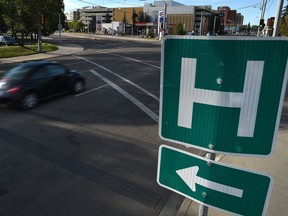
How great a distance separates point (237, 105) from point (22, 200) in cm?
368

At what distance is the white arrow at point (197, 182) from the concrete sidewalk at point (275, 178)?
1595mm

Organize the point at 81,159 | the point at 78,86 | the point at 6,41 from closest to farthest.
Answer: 1. the point at 81,159
2. the point at 78,86
3. the point at 6,41

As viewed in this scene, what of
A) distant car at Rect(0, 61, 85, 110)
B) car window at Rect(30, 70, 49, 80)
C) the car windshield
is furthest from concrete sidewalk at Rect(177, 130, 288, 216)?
the car windshield

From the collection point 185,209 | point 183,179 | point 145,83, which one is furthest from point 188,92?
point 145,83

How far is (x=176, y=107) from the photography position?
1.67 meters

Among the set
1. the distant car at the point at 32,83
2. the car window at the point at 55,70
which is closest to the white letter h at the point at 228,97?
the distant car at the point at 32,83

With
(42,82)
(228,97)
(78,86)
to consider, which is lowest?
(78,86)

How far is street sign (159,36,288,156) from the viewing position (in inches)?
53.5

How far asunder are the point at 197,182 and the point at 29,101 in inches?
311

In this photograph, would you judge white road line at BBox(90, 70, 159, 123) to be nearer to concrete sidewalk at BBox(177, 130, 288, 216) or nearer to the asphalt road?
the asphalt road

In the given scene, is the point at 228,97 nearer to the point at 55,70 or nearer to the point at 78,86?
the point at 55,70

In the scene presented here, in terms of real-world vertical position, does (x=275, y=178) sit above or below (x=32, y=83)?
below

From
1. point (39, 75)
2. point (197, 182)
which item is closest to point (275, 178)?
point (197, 182)

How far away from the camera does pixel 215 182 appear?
5.47 feet
